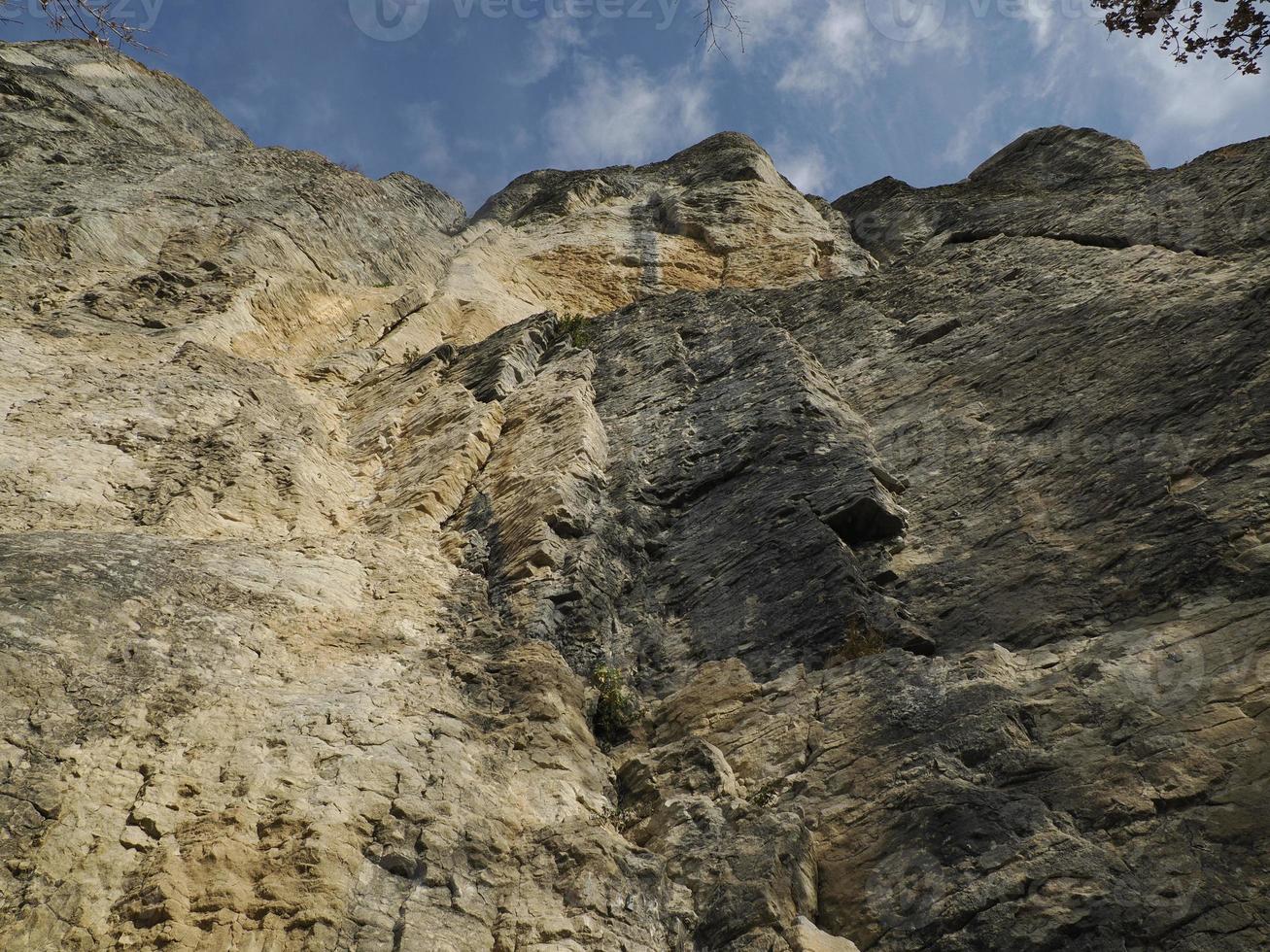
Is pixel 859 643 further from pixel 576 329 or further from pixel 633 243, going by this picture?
pixel 633 243

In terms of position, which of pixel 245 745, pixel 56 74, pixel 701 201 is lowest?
pixel 245 745

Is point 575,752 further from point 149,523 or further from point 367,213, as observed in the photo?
point 367,213

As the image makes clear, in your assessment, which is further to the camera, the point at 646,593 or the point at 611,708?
the point at 646,593

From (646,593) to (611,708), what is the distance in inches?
75.2

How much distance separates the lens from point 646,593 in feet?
35.3

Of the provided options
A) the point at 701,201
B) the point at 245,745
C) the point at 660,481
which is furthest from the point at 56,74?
the point at 245,745

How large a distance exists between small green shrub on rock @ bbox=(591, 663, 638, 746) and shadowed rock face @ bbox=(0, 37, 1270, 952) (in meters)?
0.23

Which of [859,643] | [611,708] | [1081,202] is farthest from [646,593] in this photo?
[1081,202]

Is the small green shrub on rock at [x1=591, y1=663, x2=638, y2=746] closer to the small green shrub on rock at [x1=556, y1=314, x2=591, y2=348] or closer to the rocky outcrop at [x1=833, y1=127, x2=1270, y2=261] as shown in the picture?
the small green shrub on rock at [x1=556, y1=314, x2=591, y2=348]

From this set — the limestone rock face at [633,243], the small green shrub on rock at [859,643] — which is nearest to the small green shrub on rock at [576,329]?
the limestone rock face at [633,243]

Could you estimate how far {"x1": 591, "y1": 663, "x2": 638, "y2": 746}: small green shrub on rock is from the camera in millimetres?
8977

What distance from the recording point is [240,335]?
15.1 meters

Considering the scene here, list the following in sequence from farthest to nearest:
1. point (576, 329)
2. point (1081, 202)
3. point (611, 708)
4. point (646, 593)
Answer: point (576, 329)
point (1081, 202)
point (646, 593)
point (611, 708)

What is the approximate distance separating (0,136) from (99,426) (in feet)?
36.0
